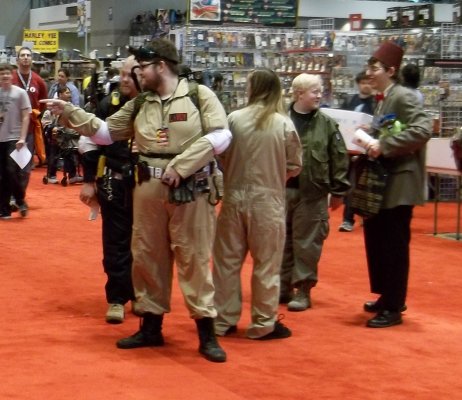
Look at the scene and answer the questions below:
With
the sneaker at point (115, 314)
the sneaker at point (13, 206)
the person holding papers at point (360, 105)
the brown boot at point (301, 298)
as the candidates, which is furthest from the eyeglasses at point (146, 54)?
the sneaker at point (13, 206)

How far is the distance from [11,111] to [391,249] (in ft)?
19.1

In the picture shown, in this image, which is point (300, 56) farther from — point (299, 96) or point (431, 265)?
point (299, 96)

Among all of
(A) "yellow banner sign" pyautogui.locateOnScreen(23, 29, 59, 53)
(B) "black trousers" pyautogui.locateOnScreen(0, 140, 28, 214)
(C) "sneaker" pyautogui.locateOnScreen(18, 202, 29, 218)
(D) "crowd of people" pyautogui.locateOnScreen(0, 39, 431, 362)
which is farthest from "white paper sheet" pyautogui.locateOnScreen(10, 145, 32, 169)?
(A) "yellow banner sign" pyautogui.locateOnScreen(23, 29, 59, 53)

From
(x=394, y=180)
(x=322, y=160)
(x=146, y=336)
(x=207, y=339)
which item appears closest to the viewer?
(x=207, y=339)

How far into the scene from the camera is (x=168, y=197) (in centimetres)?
504

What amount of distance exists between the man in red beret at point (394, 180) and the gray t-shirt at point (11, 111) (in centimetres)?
544

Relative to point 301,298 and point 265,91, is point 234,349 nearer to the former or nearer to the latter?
point 301,298

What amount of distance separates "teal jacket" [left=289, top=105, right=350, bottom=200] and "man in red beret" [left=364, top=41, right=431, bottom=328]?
1.53ft

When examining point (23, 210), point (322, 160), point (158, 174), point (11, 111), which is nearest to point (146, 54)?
point (158, 174)

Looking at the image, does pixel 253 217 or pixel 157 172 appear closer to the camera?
pixel 157 172

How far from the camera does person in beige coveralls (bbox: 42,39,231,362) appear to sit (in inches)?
200

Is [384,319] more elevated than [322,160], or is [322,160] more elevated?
[322,160]

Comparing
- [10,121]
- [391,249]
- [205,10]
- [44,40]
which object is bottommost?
[391,249]

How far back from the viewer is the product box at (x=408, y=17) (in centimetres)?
1316
